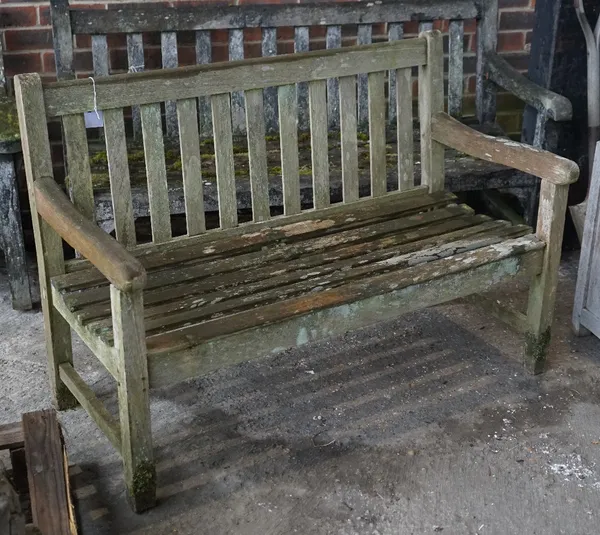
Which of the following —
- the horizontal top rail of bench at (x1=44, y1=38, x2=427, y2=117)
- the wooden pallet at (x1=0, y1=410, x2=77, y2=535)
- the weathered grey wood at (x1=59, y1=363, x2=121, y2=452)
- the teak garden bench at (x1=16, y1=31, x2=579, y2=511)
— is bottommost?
the weathered grey wood at (x1=59, y1=363, x2=121, y2=452)

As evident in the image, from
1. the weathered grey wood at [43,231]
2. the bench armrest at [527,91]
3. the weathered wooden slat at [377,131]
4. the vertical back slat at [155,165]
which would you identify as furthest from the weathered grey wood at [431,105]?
the weathered grey wood at [43,231]

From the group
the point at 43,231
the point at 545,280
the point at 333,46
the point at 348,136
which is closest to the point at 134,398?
the point at 43,231

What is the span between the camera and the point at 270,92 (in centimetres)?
375

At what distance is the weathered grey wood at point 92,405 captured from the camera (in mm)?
2547

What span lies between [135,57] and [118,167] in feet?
3.41

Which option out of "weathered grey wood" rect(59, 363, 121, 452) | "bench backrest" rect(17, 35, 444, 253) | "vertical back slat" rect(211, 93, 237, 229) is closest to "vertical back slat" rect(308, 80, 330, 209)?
"bench backrest" rect(17, 35, 444, 253)

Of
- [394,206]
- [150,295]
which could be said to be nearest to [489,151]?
[394,206]

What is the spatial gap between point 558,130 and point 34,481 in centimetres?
254

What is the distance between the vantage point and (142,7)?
3561mm

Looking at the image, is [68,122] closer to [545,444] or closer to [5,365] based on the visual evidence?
[5,365]

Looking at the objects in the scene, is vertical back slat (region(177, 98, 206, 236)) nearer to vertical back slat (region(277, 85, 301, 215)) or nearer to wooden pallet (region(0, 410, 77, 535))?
vertical back slat (region(277, 85, 301, 215))

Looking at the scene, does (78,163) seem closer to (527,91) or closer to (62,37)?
(62,37)

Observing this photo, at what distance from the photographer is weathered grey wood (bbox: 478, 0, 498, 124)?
3.84m

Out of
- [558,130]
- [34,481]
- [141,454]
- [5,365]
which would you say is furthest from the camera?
[558,130]
